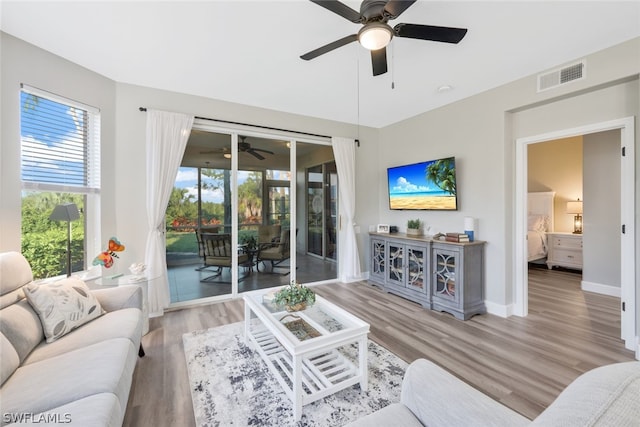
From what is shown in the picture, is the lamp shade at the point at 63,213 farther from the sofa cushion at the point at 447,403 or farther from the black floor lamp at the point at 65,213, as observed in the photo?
the sofa cushion at the point at 447,403

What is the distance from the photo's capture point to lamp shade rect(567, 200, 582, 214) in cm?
535

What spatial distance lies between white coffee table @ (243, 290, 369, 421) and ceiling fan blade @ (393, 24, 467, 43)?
2.18 metres

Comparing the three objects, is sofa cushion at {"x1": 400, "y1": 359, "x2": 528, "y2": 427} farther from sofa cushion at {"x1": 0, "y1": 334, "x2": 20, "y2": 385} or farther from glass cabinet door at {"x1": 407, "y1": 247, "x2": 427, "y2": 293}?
glass cabinet door at {"x1": 407, "y1": 247, "x2": 427, "y2": 293}

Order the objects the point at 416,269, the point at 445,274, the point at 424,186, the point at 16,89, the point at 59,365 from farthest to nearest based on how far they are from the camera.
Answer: the point at 424,186 → the point at 416,269 → the point at 445,274 → the point at 16,89 → the point at 59,365

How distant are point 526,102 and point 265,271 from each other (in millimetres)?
4276

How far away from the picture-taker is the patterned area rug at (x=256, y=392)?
5.65 feet

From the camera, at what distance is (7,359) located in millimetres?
1446

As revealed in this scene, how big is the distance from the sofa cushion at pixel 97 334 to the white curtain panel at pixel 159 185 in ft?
3.60

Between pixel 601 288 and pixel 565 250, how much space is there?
56.4 inches

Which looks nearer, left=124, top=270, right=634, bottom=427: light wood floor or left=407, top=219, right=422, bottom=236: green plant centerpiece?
left=124, top=270, right=634, bottom=427: light wood floor

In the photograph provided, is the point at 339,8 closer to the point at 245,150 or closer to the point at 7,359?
the point at 245,150

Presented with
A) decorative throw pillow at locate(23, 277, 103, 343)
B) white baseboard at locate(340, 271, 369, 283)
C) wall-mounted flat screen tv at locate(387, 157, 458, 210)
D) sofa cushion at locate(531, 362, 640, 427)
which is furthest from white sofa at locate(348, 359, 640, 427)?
white baseboard at locate(340, 271, 369, 283)

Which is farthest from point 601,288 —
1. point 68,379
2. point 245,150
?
point 68,379

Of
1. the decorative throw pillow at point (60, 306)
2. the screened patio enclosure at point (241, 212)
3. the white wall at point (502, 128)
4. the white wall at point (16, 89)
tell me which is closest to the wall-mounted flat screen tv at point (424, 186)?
the white wall at point (502, 128)
